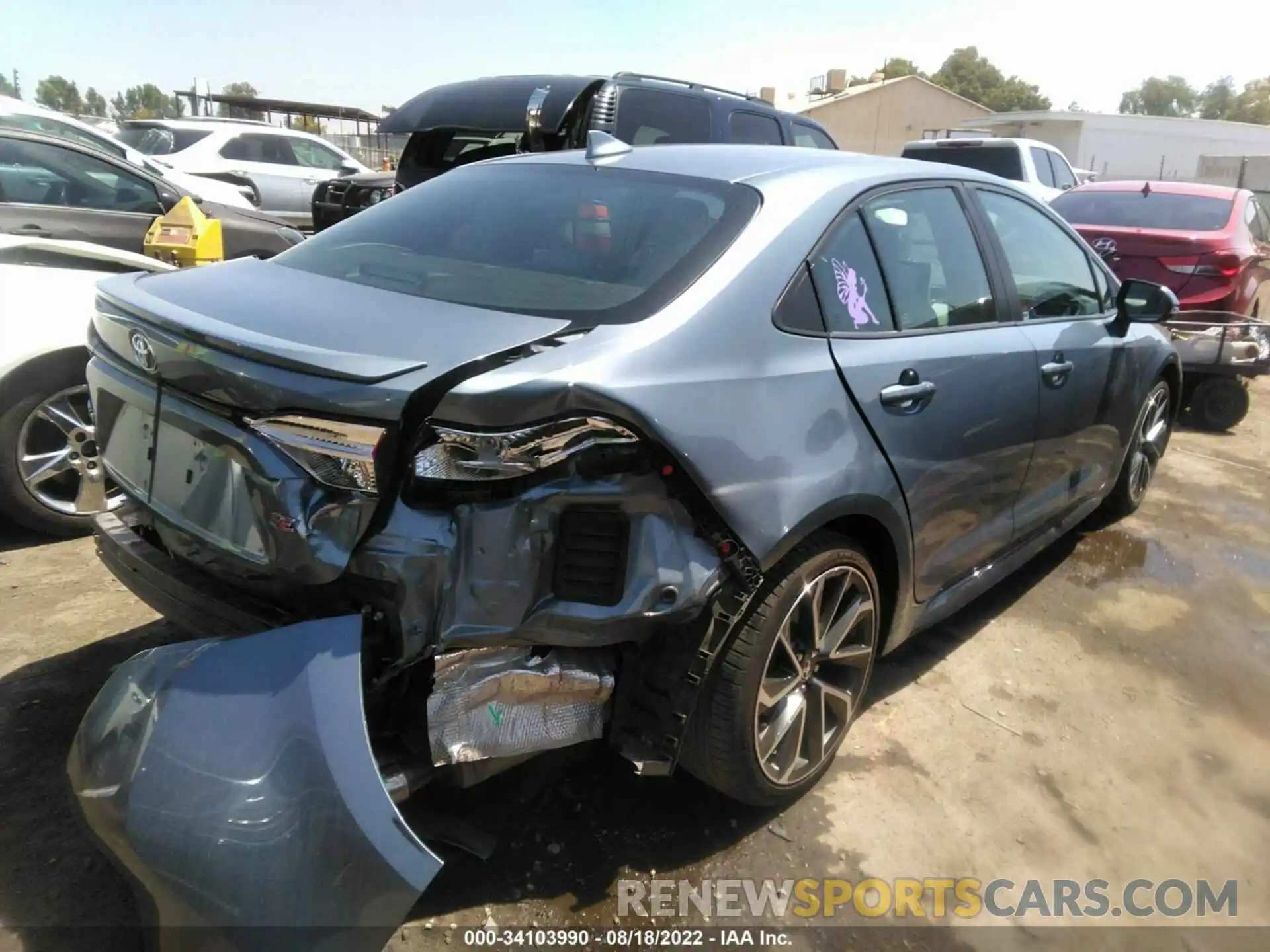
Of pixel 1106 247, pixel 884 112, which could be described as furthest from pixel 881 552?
pixel 884 112

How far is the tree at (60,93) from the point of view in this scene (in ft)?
252

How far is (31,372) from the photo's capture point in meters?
3.69

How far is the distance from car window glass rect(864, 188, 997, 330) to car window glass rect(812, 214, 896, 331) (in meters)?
0.05

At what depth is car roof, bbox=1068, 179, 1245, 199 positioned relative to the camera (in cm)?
805

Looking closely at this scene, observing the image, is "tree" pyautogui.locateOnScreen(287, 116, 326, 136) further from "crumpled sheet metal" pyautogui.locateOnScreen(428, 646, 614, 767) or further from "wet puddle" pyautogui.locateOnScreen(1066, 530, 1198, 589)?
"crumpled sheet metal" pyautogui.locateOnScreen(428, 646, 614, 767)

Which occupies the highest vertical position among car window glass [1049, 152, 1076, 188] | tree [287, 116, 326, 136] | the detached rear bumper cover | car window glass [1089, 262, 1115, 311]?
tree [287, 116, 326, 136]

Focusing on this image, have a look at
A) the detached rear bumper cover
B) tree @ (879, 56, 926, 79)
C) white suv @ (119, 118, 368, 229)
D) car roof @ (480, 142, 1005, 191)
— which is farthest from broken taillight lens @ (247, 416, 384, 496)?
tree @ (879, 56, 926, 79)

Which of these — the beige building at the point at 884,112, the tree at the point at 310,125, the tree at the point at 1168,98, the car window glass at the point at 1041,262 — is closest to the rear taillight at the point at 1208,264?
the car window glass at the point at 1041,262

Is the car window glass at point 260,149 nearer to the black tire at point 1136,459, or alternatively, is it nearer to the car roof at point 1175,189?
the car roof at point 1175,189

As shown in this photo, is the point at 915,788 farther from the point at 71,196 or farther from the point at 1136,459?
the point at 71,196

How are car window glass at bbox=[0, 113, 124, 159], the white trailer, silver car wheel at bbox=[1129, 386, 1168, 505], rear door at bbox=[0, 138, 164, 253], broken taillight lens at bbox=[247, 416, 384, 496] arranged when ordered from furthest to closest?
the white trailer < car window glass at bbox=[0, 113, 124, 159] < rear door at bbox=[0, 138, 164, 253] < silver car wheel at bbox=[1129, 386, 1168, 505] < broken taillight lens at bbox=[247, 416, 384, 496]

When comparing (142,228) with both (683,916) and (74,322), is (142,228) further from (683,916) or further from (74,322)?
(683,916)

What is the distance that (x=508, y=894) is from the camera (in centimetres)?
231

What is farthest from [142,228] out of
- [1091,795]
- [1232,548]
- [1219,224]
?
[1219,224]
